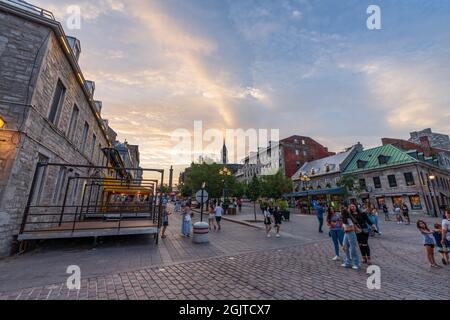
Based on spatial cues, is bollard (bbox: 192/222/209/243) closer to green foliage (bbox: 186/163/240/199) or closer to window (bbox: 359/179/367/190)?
green foliage (bbox: 186/163/240/199)

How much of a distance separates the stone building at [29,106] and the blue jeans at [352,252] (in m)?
11.4

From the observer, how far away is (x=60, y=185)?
34.5 ft

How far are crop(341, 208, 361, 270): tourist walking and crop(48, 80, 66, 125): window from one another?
515 inches

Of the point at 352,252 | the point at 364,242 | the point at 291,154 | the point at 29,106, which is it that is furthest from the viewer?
the point at 291,154

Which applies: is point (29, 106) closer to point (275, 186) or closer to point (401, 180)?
point (275, 186)

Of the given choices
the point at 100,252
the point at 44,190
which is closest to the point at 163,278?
the point at 100,252

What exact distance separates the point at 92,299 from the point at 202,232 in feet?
19.1

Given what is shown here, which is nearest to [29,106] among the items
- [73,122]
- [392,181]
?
[73,122]

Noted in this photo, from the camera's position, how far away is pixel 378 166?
30.4 m

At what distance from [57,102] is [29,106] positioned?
2881 millimetres

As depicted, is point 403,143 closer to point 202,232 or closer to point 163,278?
point 202,232

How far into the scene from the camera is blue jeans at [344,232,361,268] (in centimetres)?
579

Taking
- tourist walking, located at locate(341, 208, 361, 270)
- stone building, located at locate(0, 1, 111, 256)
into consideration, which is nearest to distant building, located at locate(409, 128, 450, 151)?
tourist walking, located at locate(341, 208, 361, 270)
